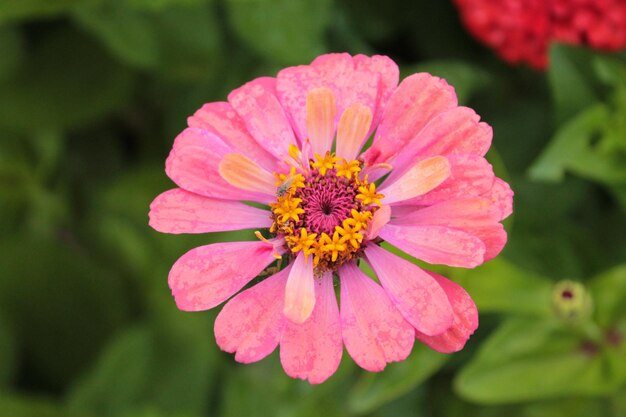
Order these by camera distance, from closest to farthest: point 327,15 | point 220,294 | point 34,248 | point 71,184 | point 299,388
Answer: point 220,294
point 299,388
point 327,15
point 34,248
point 71,184

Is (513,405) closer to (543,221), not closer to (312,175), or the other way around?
(543,221)

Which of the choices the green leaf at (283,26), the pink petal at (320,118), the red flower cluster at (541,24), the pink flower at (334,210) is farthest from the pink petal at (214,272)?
the red flower cluster at (541,24)

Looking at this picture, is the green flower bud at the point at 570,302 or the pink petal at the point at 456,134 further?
the green flower bud at the point at 570,302

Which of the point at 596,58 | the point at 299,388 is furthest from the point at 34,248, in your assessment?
the point at 596,58

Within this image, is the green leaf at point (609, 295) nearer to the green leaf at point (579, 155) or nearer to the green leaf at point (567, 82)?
the green leaf at point (579, 155)

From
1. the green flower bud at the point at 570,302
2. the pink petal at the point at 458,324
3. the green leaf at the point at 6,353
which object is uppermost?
the pink petal at the point at 458,324

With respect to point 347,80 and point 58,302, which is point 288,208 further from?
point 58,302

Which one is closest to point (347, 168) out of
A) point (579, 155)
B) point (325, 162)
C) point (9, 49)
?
point (325, 162)
